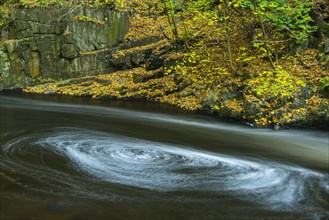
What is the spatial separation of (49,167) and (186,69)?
9611mm

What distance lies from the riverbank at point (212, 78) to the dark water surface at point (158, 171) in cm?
80

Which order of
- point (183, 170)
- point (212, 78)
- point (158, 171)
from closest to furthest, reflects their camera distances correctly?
point (158, 171) → point (183, 170) → point (212, 78)

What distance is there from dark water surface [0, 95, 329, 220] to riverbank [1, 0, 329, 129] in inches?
31.5

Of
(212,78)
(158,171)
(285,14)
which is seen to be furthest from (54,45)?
(158,171)

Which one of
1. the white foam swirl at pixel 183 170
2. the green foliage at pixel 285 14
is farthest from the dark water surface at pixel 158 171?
the green foliage at pixel 285 14

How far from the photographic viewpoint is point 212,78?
12367mm

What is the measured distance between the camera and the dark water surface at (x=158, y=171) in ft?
12.4

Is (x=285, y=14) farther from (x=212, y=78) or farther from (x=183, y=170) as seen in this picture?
(x=183, y=170)

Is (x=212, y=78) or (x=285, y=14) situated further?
(x=212, y=78)

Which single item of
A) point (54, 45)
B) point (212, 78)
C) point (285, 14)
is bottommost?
point (212, 78)

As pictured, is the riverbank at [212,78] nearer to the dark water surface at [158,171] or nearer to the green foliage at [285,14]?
the green foliage at [285,14]

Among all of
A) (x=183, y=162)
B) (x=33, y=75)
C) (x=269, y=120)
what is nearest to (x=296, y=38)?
(x=269, y=120)

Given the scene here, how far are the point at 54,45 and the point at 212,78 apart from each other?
10.4m

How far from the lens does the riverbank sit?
30.5ft
